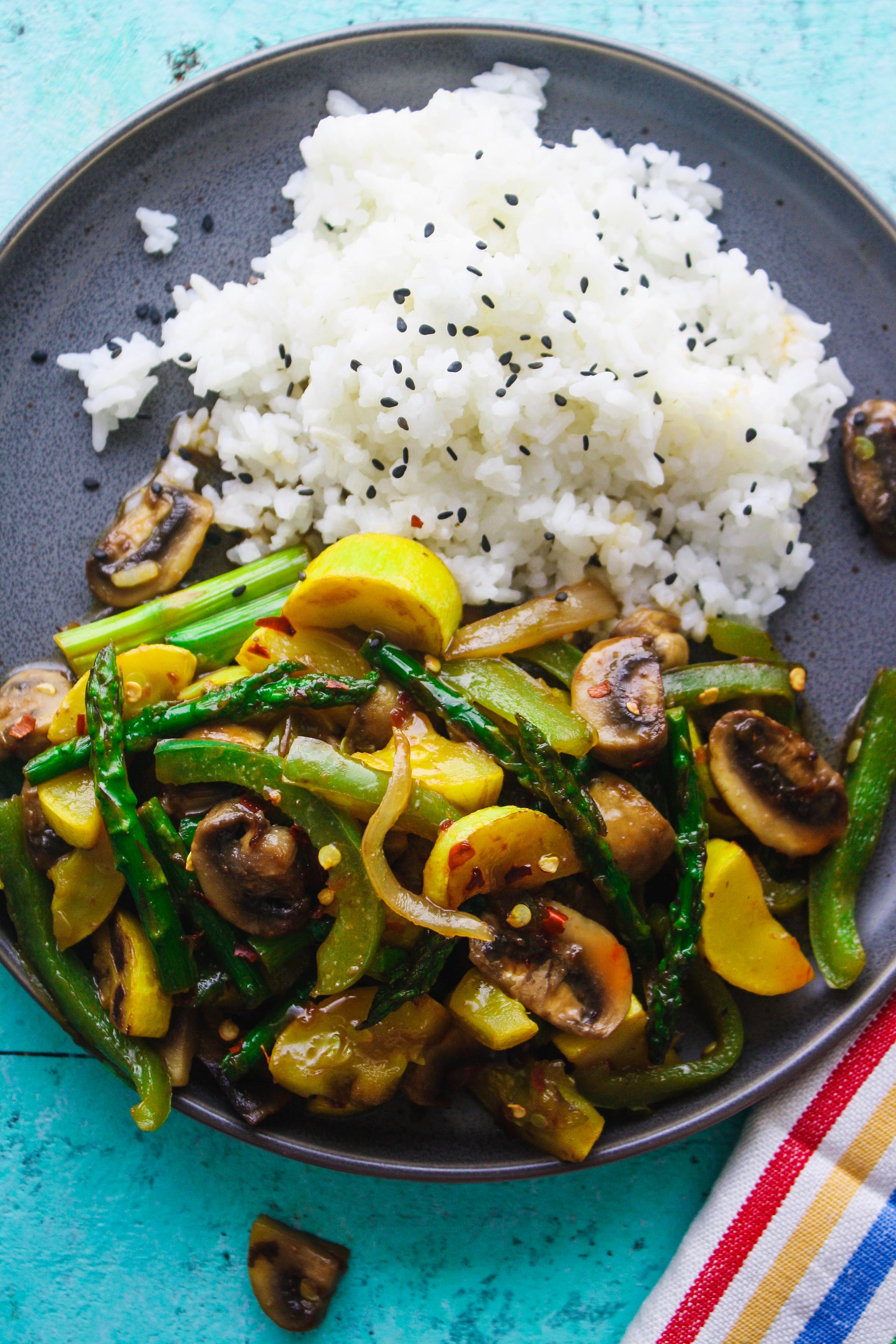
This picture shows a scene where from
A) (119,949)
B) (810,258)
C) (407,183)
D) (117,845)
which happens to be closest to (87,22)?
(407,183)

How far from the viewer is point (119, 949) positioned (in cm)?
313

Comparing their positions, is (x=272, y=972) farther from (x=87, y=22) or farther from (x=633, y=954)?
(x=87, y=22)

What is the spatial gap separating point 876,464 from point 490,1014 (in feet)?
7.99

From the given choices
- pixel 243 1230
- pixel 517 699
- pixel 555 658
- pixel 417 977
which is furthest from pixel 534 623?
pixel 243 1230

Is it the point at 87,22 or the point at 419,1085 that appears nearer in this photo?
the point at 419,1085

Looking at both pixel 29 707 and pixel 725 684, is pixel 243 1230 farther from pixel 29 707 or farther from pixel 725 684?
pixel 725 684

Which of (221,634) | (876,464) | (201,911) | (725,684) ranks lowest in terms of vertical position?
(201,911)

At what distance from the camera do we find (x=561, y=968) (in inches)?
117

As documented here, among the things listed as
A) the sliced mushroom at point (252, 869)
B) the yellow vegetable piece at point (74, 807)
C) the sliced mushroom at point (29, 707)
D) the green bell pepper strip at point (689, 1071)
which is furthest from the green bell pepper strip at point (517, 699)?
the sliced mushroom at point (29, 707)

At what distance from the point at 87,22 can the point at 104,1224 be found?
459 centimetres

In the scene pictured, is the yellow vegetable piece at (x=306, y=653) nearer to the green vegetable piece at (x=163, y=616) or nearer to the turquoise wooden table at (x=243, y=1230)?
the green vegetable piece at (x=163, y=616)

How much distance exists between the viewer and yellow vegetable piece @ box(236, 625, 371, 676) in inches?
126

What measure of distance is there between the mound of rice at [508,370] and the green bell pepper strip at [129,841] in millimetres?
826

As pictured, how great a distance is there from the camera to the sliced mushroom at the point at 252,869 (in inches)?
113
